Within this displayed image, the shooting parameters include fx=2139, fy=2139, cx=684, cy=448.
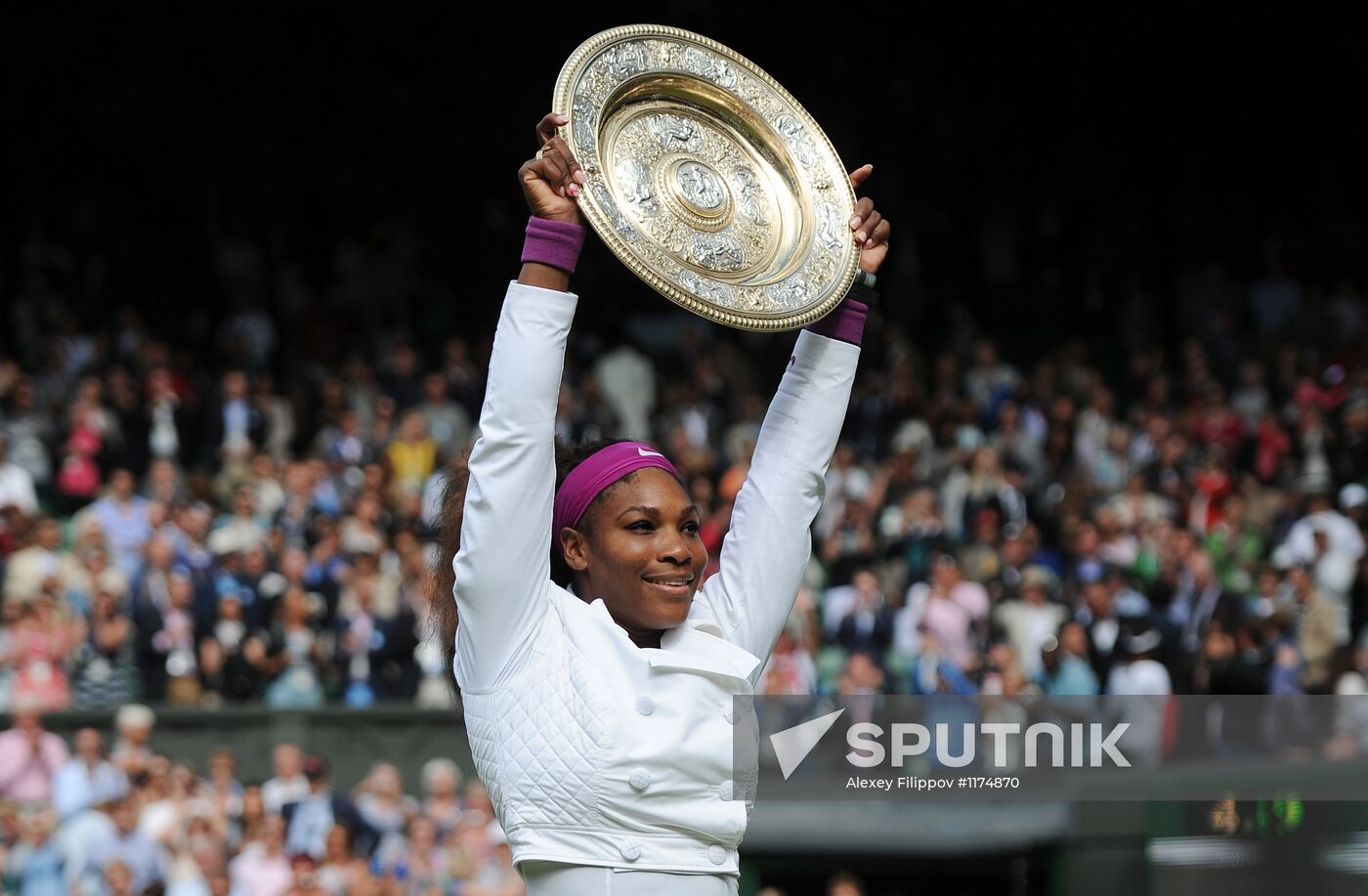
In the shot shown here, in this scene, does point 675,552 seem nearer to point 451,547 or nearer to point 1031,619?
point 451,547

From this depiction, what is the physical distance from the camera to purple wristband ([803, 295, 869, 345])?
3.59 metres

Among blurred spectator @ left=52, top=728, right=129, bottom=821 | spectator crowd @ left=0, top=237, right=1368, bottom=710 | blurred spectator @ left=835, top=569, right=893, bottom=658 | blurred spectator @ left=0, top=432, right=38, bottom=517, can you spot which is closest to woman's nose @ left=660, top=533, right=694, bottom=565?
spectator crowd @ left=0, top=237, right=1368, bottom=710

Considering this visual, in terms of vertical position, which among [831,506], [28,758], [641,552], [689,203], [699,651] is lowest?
[699,651]

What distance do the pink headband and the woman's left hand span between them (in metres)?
0.53

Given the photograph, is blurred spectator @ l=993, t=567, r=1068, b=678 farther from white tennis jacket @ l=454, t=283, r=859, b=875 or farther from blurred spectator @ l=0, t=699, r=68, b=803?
white tennis jacket @ l=454, t=283, r=859, b=875

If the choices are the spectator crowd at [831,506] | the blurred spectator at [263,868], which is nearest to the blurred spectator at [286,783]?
the blurred spectator at [263,868]

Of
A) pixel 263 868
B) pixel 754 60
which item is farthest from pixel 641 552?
pixel 754 60

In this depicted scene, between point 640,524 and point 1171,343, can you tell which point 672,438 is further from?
point 640,524

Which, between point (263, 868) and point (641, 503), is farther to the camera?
point (263, 868)

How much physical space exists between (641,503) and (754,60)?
1643 centimetres

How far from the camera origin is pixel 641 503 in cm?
328

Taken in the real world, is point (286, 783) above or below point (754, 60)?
below

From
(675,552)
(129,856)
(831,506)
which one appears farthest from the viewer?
(831,506)

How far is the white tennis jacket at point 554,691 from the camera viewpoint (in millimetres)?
3096
